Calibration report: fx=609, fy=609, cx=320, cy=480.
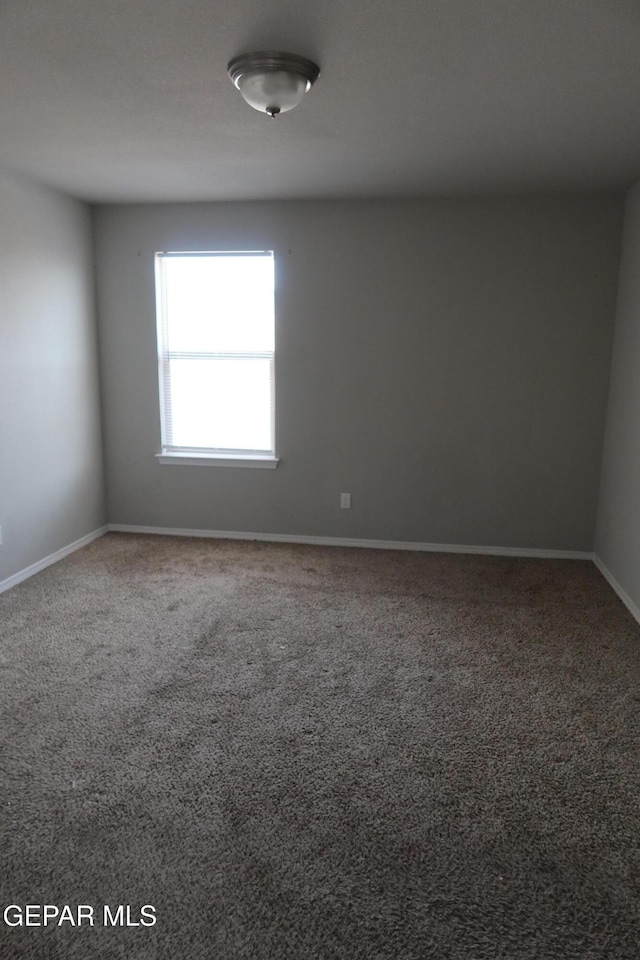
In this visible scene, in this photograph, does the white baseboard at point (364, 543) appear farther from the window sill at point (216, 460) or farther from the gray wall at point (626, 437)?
the window sill at point (216, 460)

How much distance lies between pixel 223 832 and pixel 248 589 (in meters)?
1.95

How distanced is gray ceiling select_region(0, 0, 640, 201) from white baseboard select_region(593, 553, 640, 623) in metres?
2.40

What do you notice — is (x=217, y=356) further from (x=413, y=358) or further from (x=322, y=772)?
(x=322, y=772)

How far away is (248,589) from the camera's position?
3.77m

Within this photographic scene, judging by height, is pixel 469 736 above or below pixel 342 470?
below

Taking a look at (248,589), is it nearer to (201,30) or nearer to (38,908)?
(38,908)

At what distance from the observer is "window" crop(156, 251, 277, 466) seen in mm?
4453

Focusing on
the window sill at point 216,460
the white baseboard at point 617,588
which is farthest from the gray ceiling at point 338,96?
the white baseboard at point 617,588

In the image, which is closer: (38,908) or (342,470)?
(38,908)

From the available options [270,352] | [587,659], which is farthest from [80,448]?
[587,659]

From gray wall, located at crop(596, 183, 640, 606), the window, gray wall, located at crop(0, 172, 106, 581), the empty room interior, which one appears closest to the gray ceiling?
the empty room interior

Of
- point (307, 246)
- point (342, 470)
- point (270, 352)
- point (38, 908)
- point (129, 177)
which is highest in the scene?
point (129, 177)

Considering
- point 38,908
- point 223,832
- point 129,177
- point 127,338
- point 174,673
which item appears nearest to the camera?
point 38,908

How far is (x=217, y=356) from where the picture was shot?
456 centimetres
